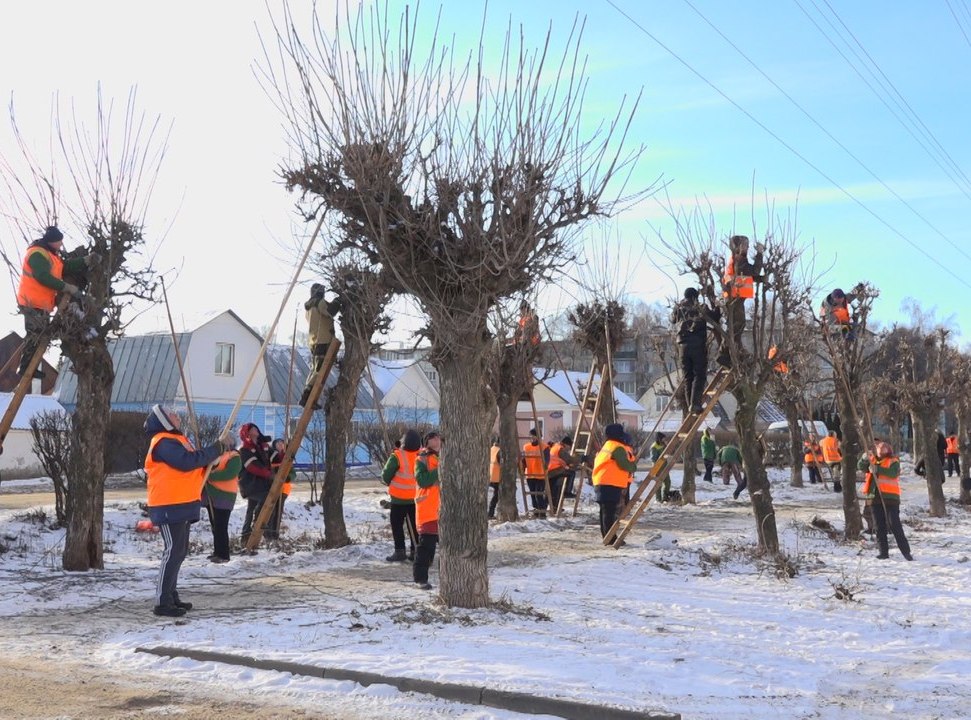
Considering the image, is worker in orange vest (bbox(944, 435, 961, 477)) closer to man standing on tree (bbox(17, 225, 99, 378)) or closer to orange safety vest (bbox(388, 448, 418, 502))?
orange safety vest (bbox(388, 448, 418, 502))

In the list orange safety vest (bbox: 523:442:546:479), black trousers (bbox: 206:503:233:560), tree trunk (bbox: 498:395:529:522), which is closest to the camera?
black trousers (bbox: 206:503:233:560)

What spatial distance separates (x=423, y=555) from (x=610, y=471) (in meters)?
4.38

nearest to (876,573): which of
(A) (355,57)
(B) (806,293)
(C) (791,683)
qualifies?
(B) (806,293)

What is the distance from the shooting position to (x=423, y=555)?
9.98 m

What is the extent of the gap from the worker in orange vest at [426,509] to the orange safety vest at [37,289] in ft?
15.2

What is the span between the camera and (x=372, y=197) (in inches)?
316

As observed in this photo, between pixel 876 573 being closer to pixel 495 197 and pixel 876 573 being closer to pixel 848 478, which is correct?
pixel 848 478

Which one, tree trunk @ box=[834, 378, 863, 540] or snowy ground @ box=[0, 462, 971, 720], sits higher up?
tree trunk @ box=[834, 378, 863, 540]

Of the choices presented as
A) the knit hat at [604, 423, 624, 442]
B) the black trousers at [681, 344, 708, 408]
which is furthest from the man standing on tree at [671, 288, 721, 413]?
the knit hat at [604, 423, 624, 442]

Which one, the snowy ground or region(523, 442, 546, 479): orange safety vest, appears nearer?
the snowy ground

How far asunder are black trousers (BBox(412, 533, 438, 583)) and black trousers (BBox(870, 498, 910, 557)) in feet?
20.7

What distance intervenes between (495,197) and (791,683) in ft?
14.1

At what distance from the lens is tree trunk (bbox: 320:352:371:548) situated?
1318cm

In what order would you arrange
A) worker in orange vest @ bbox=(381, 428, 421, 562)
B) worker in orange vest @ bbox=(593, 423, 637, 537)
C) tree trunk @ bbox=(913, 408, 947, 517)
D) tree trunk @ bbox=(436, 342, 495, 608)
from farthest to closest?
tree trunk @ bbox=(913, 408, 947, 517) < worker in orange vest @ bbox=(593, 423, 637, 537) < worker in orange vest @ bbox=(381, 428, 421, 562) < tree trunk @ bbox=(436, 342, 495, 608)
